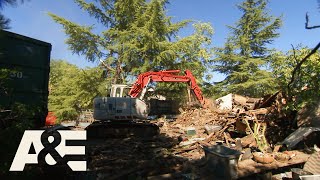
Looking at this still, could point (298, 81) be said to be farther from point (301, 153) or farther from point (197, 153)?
point (197, 153)

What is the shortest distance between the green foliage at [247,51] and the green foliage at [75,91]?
13040mm

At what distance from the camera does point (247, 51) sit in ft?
105

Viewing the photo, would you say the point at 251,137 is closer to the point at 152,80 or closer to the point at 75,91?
the point at 152,80

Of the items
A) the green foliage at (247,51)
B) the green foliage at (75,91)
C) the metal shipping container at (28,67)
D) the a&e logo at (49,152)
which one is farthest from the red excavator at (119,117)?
the green foliage at (247,51)

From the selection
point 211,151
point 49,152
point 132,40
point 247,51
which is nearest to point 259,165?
point 211,151

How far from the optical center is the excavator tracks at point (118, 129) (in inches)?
558

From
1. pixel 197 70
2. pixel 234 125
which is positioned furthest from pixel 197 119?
pixel 197 70

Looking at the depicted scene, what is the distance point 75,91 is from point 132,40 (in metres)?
6.20

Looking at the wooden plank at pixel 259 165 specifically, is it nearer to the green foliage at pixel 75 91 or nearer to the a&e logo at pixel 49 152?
the a&e logo at pixel 49 152

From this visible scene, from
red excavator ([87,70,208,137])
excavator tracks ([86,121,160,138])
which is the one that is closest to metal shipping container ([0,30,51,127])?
red excavator ([87,70,208,137])

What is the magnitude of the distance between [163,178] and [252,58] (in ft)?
87.9

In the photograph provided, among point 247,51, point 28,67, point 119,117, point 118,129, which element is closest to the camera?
point 28,67

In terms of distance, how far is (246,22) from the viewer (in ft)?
108

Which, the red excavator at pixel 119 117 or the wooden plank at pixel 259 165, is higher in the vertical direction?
the red excavator at pixel 119 117
